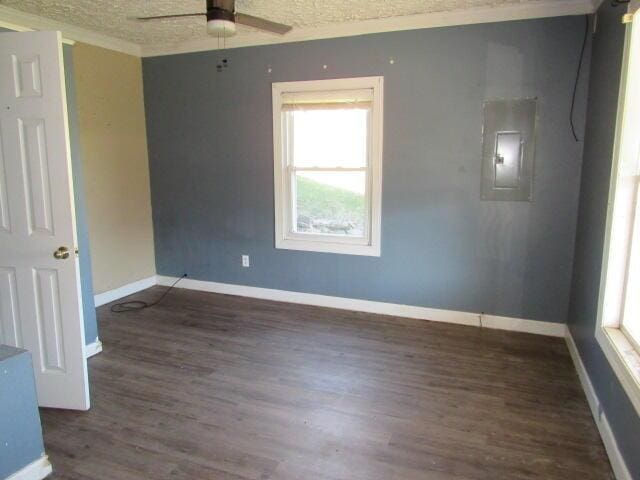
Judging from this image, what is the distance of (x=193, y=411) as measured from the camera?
2539mm

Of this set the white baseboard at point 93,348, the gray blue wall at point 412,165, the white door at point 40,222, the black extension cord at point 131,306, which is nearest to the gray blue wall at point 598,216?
the gray blue wall at point 412,165

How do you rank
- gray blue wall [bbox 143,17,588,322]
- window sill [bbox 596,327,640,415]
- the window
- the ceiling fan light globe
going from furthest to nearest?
the window, gray blue wall [bbox 143,17,588,322], the ceiling fan light globe, window sill [bbox 596,327,640,415]

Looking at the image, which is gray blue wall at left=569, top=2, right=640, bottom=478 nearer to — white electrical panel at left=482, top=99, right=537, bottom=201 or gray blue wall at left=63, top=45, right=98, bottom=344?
white electrical panel at left=482, top=99, right=537, bottom=201

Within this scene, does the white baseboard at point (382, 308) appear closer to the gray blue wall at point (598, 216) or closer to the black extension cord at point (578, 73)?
the gray blue wall at point (598, 216)

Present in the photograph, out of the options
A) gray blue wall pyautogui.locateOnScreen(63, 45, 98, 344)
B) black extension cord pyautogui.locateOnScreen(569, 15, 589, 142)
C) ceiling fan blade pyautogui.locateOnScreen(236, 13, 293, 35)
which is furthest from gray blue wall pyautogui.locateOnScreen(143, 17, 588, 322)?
gray blue wall pyautogui.locateOnScreen(63, 45, 98, 344)

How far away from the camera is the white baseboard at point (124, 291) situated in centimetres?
434

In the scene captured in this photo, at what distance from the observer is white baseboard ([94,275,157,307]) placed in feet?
14.2

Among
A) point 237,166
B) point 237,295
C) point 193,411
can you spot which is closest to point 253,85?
point 237,166

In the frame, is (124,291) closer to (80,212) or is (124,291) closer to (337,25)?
(80,212)

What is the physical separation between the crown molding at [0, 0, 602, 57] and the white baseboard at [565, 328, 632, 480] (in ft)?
7.96

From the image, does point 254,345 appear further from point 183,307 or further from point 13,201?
point 13,201

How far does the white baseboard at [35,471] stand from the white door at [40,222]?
51 cm

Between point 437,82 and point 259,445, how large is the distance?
297cm

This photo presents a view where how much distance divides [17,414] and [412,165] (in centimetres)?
311
